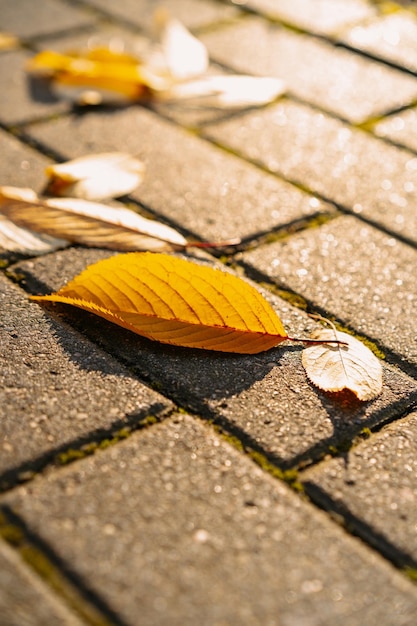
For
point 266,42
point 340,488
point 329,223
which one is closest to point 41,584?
point 340,488

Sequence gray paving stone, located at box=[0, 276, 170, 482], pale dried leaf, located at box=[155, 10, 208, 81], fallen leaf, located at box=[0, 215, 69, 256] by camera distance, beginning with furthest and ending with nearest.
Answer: pale dried leaf, located at box=[155, 10, 208, 81], fallen leaf, located at box=[0, 215, 69, 256], gray paving stone, located at box=[0, 276, 170, 482]

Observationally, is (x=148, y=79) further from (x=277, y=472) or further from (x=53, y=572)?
(x=53, y=572)

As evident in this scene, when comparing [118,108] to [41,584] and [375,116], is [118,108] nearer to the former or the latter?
[375,116]

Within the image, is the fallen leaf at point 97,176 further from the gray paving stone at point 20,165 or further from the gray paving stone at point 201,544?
the gray paving stone at point 201,544

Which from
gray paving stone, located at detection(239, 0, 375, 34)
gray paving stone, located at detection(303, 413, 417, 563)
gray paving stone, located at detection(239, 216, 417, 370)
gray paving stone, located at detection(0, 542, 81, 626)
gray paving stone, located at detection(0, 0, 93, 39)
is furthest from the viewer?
gray paving stone, located at detection(239, 0, 375, 34)

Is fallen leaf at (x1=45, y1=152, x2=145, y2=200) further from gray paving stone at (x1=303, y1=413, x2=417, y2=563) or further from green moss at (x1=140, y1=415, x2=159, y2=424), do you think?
gray paving stone at (x1=303, y1=413, x2=417, y2=563)

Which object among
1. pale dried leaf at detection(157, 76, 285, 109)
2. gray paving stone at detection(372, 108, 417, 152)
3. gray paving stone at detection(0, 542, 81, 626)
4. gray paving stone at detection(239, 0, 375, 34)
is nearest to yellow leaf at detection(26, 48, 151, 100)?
pale dried leaf at detection(157, 76, 285, 109)

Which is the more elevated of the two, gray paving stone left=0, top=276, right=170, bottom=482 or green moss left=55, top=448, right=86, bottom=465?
gray paving stone left=0, top=276, right=170, bottom=482
